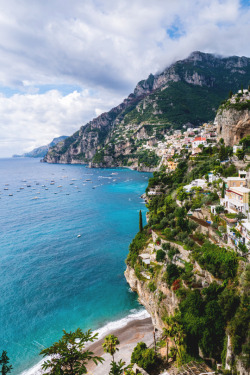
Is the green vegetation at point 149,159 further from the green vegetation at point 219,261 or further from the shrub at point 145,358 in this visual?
the shrub at point 145,358

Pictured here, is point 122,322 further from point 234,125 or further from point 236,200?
point 234,125

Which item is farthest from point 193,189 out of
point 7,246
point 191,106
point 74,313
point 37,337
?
point 191,106

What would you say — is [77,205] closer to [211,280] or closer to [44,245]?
[44,245]

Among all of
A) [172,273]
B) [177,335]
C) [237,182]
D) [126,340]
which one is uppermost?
[237,182]

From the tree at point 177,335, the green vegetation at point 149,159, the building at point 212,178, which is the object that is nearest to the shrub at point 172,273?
the tree at point 177,335

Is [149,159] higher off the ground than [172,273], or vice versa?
[149,159]

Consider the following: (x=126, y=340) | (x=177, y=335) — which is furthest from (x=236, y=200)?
(x=126, y=340)
